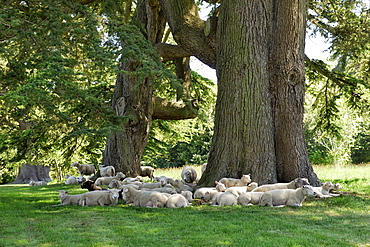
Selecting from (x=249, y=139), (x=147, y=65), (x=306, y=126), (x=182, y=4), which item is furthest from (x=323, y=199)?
(x=306, y=126)

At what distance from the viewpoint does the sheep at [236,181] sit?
34.0 feet

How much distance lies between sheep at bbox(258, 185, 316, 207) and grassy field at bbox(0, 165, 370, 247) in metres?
0.24

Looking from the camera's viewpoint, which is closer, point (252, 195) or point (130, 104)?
point (252, 195)

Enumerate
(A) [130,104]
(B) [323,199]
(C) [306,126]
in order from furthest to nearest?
A: (C) [306,126], (A) [130,104], (B) [323,199]

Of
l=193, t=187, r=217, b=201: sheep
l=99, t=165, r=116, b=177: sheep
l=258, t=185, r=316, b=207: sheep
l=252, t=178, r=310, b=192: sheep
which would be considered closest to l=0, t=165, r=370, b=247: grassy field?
l=258, t=185, r=316, b=207: sheep

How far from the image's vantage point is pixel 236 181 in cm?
1045

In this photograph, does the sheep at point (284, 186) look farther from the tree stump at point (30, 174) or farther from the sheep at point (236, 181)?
the tree stump at point (30, 174)

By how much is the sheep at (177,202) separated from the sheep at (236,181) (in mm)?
1432

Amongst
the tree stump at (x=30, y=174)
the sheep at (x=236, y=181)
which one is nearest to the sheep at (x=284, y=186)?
the sheep at (x=236, y=181)

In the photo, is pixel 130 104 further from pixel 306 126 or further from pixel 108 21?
pixel 306 126

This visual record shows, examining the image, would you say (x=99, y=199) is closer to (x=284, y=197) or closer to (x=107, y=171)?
(x=284, y=197)

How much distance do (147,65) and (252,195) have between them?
156 inches

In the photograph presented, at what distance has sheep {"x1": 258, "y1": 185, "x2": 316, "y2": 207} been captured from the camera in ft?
30.1

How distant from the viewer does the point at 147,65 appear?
10914 mm
